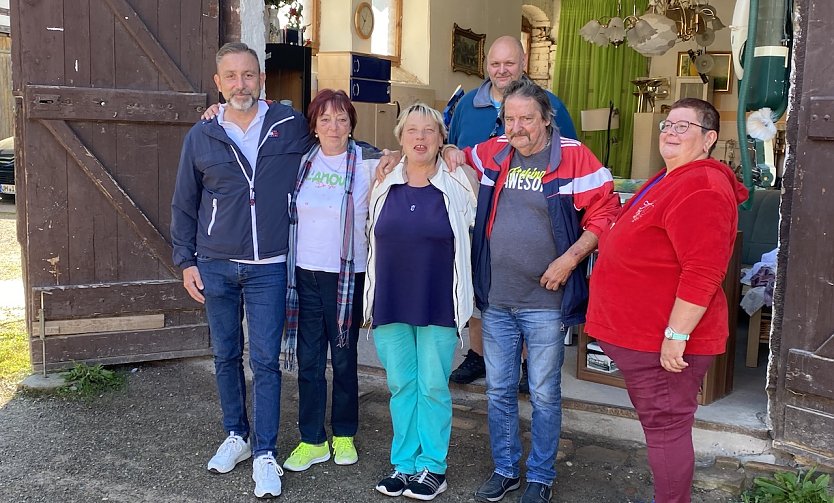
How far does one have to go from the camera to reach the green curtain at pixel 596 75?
12578 mm

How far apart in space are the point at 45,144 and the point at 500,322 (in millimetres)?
2690

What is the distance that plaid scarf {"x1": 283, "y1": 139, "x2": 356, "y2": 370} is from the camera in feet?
10.5

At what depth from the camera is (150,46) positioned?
172 inches

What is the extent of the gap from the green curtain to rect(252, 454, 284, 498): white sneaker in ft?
33.0

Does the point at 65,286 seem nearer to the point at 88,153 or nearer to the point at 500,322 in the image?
the point at 88,153

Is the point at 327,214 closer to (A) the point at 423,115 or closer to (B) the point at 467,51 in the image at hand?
(A) the point at 423,115

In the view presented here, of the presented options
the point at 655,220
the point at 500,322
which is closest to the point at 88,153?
the point at 500,322

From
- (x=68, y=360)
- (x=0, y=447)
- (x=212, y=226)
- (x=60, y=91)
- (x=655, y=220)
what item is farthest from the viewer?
(x=68, y=360)

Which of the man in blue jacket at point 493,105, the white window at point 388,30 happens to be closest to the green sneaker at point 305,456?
the man in blue jacket at point 493,105

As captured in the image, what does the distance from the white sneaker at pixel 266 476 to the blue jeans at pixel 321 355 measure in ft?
0.73

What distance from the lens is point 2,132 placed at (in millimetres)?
16188

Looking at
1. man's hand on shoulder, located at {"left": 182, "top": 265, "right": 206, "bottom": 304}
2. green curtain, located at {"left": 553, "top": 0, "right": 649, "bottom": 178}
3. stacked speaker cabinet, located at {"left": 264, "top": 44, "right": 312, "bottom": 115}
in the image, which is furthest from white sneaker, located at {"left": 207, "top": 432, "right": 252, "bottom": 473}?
green curtain, located at {"left": 553, "top": 0, "right": 649, "bottom": 178}

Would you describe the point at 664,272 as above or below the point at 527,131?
below

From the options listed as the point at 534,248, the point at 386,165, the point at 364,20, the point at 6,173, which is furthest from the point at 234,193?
the point at 6,173
